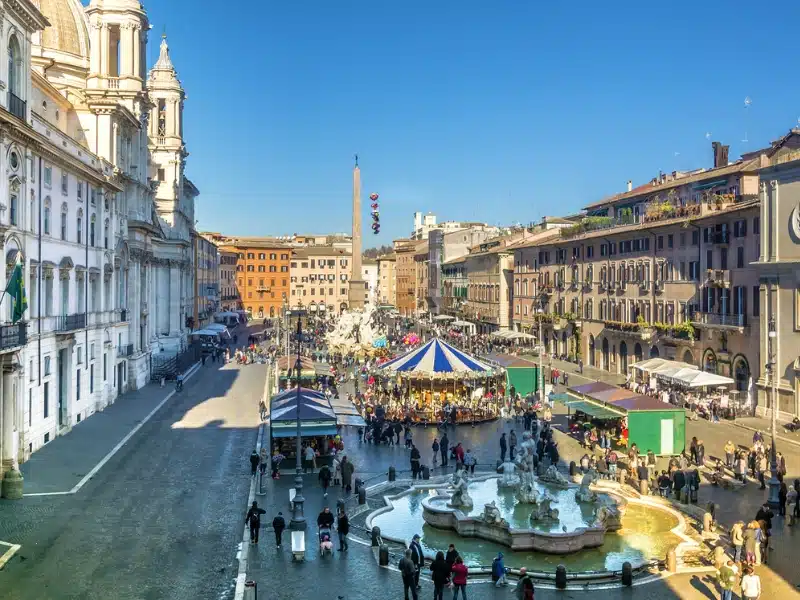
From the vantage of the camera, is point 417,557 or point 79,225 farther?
point 79,225

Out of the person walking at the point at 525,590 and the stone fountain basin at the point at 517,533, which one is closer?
the person walking at the point at 525,590

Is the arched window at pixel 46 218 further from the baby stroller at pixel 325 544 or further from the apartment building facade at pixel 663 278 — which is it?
the apartment building facade at pixel 663 278

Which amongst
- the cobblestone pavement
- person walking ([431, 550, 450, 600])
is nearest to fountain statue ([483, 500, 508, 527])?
person walking ([431, 550, 450, 600])

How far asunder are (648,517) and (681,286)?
27.9m

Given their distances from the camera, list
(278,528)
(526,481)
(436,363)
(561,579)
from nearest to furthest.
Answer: (561,579) → (278,528) → (526,481) → (436,363)

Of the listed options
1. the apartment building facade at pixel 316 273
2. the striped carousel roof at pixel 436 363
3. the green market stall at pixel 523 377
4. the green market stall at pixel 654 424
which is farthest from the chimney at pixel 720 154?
the apartment building facade at pixel 316 273

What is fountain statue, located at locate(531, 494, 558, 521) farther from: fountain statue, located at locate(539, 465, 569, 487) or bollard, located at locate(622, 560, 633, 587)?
bollard, located at locate(622, 560, 633, 587)

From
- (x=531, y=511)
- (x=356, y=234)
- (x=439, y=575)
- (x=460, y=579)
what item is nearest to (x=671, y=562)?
(x=531, y=511)

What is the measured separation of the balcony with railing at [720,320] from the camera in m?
41.5

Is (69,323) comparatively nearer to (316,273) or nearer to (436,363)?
(436,363)

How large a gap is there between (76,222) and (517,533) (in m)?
26.6

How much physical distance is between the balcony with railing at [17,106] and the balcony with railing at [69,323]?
30.5 ft

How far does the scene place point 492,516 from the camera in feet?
70.7

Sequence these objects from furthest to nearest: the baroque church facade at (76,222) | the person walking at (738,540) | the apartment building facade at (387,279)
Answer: the apartment building facade at (387,279) → the baroque church facade at (76,222) → the person walking at (738,540)
